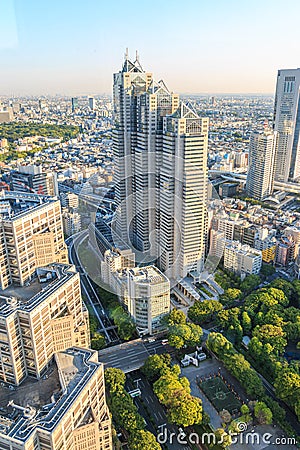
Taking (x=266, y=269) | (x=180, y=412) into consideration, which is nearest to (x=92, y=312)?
(x=180, y=412)

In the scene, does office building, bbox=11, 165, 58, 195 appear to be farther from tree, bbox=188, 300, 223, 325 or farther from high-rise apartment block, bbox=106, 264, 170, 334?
tree, bbox=188, 300, 223, 325

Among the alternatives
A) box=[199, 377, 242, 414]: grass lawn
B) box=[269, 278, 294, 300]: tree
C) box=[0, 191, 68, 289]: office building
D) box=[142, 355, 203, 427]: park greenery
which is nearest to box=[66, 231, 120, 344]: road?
box=[142, 355, 203, 427]: park greenery

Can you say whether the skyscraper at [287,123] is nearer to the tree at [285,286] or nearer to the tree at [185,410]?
the tree at [285,286]

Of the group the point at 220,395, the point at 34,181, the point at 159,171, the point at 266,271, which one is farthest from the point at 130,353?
the point at 34,181

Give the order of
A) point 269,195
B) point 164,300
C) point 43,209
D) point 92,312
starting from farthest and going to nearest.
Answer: point 269,195 < point 92,312 < point 164,300 < point 43,209

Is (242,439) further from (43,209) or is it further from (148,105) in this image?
(148,105)

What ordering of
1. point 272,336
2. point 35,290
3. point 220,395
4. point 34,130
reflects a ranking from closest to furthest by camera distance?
point 35,290, point 220,395, point 272,336, point 34,130

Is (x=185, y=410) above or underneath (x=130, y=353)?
above

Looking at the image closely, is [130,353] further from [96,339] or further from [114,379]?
[114,379]
